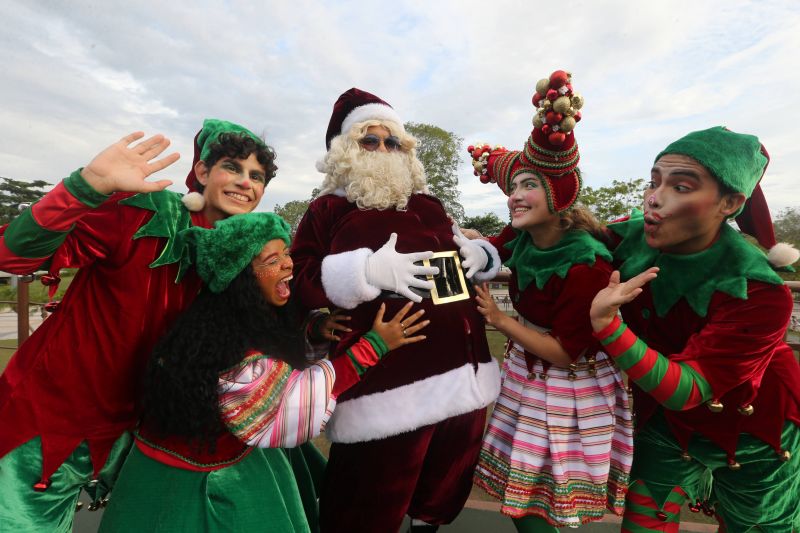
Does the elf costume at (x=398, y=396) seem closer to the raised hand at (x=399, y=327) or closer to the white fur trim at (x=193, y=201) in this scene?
the raised hand at (x=399, y=327)

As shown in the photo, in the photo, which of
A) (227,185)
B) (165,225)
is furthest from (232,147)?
(165,225)

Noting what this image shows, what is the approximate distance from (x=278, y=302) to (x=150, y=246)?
1.60ft

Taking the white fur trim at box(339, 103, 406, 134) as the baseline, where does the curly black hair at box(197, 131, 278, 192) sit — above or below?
below

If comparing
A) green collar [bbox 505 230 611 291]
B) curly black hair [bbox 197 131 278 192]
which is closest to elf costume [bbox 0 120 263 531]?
curly black hair [bbox 197 131 278 192]

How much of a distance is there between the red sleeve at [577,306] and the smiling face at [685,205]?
26 cm

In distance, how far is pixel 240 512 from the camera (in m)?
1.46

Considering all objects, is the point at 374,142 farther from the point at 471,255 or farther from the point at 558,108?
the point at 558,108

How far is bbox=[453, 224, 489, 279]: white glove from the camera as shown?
2.04m

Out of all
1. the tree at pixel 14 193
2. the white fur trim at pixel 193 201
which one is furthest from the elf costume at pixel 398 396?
the tree at pixel 14 193

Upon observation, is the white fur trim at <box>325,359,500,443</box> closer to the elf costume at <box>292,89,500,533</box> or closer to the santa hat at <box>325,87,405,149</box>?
the elf costume at <box>292,89,500,533</box>

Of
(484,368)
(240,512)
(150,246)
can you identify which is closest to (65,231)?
(150,246)

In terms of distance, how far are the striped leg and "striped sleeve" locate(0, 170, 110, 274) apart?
2.34 m

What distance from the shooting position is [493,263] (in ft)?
7.25

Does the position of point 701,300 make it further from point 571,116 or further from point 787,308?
point 571,116
